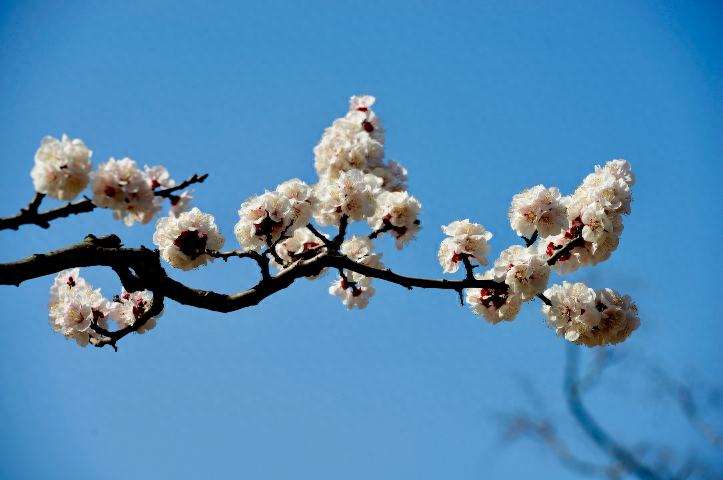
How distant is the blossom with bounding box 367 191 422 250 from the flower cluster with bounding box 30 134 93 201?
189 centimetres

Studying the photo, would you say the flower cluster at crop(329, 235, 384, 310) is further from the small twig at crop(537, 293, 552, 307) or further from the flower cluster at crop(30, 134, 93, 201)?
the flower cluster at crop(30, 134, 93, 201)

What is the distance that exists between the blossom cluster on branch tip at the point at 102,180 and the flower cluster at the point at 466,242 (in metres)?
1.71

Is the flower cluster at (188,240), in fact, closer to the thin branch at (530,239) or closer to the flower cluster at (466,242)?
the flower cluster at (466,242)

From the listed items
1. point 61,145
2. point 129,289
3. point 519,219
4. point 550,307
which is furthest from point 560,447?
point 61,145

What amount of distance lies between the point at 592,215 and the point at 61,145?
9.59 feet

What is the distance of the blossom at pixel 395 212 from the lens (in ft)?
11.4

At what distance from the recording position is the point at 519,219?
3279 mm

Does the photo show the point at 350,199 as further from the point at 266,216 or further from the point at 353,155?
the point at 353,155

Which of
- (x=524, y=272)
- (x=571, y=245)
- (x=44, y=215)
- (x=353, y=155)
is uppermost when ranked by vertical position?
(x=353, y=155)

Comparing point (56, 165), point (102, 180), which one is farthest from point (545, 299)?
point (56, 165)

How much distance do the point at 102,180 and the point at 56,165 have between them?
0.57ft

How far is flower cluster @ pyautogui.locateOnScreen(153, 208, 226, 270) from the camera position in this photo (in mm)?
3111

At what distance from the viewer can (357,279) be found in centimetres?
375

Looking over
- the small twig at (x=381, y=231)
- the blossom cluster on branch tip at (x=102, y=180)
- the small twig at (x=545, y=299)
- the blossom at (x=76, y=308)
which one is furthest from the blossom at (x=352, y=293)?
the blossom cluster on branch tip at (x=102, y=180)
